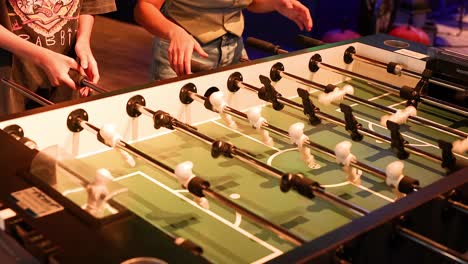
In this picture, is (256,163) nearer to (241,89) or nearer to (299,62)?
(241,89)

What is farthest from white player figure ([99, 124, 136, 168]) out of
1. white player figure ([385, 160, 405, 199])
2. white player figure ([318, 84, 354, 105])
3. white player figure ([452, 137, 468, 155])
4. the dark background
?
the dark background

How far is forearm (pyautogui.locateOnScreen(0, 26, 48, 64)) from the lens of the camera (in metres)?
2.06

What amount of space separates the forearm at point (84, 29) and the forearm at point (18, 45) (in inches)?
12.4

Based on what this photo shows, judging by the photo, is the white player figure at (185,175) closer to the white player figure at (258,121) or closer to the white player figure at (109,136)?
the white player figure at (109,136)

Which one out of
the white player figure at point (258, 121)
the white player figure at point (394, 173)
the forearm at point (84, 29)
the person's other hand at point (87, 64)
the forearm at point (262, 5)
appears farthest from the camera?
the forearm at point (262, 5)

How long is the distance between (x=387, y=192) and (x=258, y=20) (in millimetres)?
4063

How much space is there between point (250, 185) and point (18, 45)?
911mm

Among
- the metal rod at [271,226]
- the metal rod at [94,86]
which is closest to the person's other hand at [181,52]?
the metal rod at [94,86]

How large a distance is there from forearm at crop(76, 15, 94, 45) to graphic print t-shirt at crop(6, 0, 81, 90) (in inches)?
1.3

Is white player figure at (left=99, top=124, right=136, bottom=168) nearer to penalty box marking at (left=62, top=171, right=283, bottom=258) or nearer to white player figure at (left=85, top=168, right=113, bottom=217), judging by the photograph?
penalty box marking at (left=62, top=171, right=283, bottom=258)

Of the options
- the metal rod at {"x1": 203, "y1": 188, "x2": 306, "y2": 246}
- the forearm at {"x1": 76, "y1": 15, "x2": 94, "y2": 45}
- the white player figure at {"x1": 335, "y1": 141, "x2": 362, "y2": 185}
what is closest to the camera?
the metal rod at {"x1": 203, "y1": 188, "x2": 306, "y2": 246}

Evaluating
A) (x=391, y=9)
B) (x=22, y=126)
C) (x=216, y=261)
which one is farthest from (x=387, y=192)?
(x=391, y=9)

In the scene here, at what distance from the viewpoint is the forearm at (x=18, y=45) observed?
6.77 feet

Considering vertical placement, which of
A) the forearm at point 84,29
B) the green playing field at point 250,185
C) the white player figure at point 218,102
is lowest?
the green playing field at point 250,185
